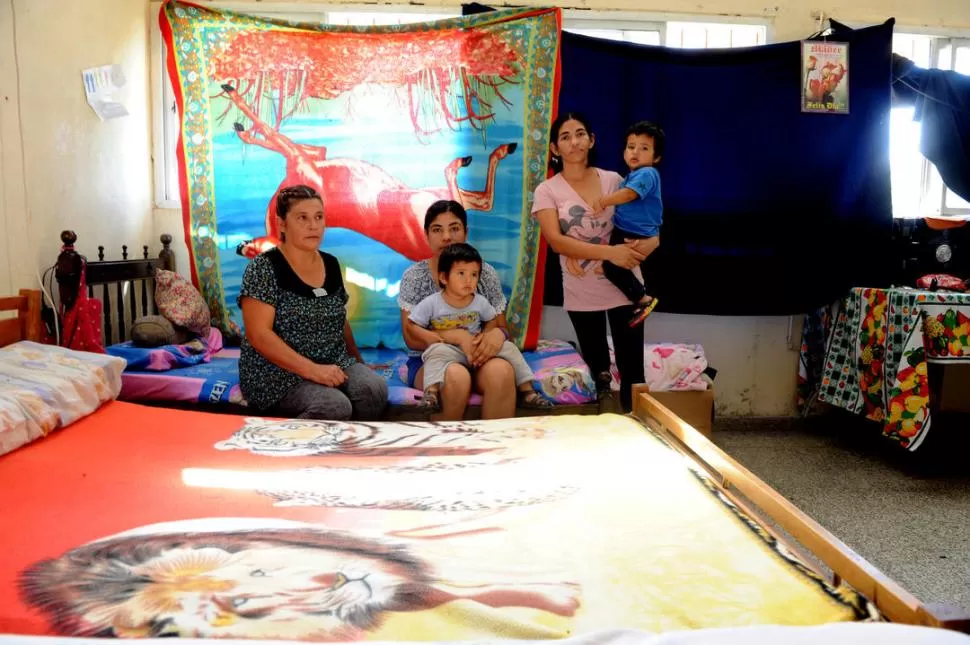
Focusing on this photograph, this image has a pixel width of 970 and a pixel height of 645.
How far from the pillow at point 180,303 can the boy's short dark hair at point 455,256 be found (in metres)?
1.25

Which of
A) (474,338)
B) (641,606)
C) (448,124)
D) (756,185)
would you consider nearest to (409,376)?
(474,338)

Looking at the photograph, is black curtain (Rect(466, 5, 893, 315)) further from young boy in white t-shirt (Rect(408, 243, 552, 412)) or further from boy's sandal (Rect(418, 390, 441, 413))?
boy's sandal (Rect(418, 390, 441, 413))

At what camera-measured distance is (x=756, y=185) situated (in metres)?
3.56

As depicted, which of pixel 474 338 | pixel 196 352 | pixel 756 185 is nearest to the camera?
pixel 474 338

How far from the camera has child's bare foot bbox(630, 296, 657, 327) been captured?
279 cm

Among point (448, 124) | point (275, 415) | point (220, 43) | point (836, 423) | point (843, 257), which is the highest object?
point (220, 43)

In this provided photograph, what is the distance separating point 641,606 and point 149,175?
342 cm

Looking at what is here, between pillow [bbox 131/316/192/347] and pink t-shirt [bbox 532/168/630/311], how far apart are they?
64.1 inches

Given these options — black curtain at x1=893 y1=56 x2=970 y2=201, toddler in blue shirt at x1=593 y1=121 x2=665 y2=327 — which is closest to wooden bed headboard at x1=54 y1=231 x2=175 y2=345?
toddler in blue shirt at x1=593 y1=121 x2=665 y2=327

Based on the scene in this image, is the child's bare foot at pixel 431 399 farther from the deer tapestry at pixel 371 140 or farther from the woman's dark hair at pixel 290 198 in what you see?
the deer tapestry at pixel 371 140

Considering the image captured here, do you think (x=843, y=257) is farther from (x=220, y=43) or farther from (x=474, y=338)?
(x=220, y=43)

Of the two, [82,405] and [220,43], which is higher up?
[220,43]

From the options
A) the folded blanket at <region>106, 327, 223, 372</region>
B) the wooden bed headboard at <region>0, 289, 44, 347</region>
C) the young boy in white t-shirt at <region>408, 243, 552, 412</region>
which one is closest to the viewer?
the wooden bed headboard at <region>0, 289, 44, 347</region>

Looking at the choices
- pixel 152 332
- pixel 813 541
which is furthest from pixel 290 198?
pixel 813 541
